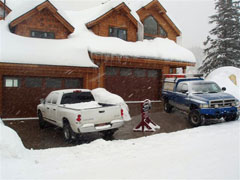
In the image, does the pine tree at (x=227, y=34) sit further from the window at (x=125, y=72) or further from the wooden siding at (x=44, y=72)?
the wooden siding at (x=44, y=72)

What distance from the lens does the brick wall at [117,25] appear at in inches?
709

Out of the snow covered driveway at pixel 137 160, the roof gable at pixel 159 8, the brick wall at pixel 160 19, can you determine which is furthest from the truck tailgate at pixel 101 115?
the roof gable at pixel 159 8

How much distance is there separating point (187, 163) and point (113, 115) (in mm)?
3641

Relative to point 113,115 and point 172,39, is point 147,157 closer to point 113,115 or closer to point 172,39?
point 113,115

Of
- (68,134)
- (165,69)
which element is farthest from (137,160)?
(165,69)

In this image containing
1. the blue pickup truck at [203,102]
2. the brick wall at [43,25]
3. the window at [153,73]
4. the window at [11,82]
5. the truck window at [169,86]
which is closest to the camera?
the blue pickup truck at [203,102]

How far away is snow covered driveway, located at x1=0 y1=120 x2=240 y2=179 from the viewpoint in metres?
→ 4.61

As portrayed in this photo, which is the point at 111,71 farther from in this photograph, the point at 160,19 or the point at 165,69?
the point at 160,19

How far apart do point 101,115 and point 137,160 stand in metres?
2.71

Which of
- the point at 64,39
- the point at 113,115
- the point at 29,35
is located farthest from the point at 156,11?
the point at 113,115

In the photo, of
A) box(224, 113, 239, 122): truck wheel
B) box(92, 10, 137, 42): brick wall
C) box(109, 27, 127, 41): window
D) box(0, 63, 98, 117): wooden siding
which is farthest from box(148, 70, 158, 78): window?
box(224, 113, 239, 122): truck wheel

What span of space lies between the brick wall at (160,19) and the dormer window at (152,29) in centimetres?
31

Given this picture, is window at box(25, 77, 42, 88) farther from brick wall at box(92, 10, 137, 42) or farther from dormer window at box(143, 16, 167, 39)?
dormer window at box(143, 16, 167, 39)

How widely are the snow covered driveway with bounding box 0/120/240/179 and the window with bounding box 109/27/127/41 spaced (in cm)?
1262
